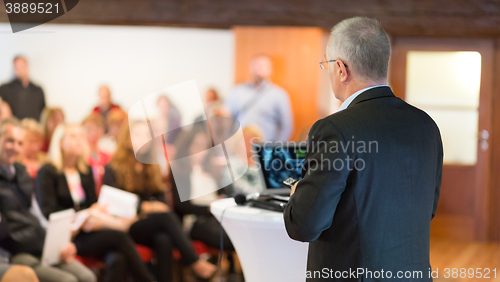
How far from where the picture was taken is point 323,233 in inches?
45.8

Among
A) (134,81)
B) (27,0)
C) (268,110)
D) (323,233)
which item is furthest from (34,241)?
(134,81)

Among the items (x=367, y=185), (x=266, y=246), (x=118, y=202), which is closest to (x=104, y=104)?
(x=118, y=202)

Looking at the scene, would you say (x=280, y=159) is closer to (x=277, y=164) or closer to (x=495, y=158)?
(x=277, y=164)

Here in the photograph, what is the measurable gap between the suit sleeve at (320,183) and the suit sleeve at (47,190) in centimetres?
214

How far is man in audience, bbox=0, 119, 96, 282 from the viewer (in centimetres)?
243

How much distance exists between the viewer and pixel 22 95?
5.24 meters

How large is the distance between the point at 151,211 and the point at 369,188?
2227mm

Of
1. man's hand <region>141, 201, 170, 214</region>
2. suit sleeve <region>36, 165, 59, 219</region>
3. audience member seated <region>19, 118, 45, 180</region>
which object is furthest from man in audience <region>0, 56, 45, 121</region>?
man's hand <region>141, 201, 170, 214</region>

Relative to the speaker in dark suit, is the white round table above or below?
below

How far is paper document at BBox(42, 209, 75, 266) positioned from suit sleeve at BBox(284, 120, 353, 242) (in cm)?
181

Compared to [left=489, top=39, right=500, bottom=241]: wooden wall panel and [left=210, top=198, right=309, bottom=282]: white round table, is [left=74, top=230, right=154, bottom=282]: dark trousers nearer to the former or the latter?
[left=210, top=198, right=309, bottom=282]: white round table

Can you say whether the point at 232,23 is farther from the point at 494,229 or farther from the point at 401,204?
the point at 401,204

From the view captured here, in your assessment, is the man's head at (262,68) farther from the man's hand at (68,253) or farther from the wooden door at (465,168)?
the man's hand at (68,253)

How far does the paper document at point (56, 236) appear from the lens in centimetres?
247
